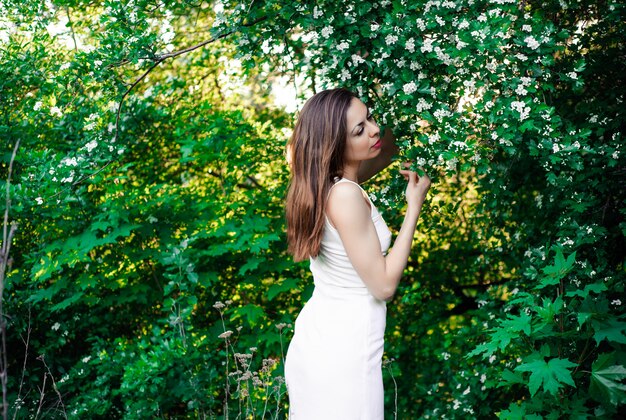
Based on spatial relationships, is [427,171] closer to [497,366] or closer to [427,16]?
[427,16]

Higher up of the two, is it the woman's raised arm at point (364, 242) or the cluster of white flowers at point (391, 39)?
the cluster of white flowers at point (391, 39)

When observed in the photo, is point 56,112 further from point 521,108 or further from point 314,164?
point 521,108

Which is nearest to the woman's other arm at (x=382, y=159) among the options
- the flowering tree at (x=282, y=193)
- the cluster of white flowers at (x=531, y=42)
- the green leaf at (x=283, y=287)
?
the flowering tree at (x=282, y=193)

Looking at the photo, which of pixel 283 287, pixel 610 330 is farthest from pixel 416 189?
pixel 283 287

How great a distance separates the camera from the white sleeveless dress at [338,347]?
230cm

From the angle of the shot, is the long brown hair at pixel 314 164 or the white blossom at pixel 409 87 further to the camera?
the white blossom at pixel 409 87

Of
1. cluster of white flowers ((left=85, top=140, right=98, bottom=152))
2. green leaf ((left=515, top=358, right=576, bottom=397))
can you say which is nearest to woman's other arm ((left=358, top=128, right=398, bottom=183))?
green leaf ((left=515, top=358, right=576, bottom=397))

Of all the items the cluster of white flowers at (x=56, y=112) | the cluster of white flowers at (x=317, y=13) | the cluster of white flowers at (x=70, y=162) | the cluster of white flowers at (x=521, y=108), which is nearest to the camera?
the cluster of white flowers at (x=521, y=108)

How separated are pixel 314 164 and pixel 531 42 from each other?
0.98 meters

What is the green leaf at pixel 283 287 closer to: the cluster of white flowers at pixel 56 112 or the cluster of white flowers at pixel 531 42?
the cluster of white flowers at pixel 56 112

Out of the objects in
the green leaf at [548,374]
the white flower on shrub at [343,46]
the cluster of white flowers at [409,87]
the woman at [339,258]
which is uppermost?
the white flower on shrub at [343,46]

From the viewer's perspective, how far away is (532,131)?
2.68 metres

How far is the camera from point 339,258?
242 centimetres

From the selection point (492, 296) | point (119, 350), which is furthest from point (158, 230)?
point (492, 296)
